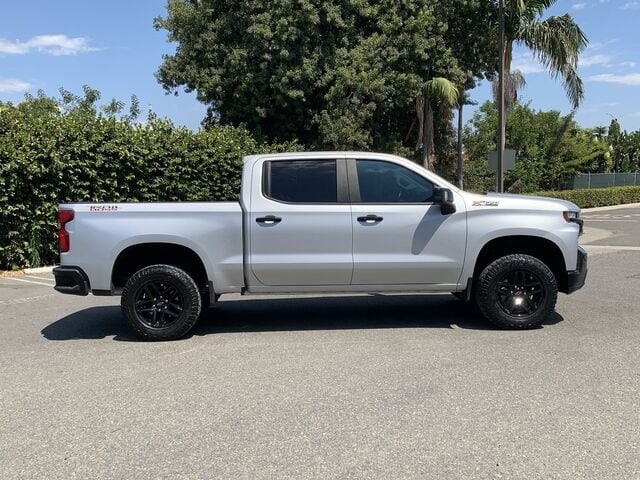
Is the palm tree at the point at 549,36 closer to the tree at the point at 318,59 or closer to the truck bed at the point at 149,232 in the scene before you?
the tree at the point at 318,59

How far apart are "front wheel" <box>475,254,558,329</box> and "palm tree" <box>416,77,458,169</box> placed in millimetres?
13213

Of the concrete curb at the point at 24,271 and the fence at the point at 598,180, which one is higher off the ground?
the fence at the point at 598,180

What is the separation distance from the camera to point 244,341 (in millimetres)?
6422

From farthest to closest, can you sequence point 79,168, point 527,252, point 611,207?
point 611,207
point 79,168
point 527,252

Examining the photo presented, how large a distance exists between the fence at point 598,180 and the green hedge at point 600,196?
4.93ft

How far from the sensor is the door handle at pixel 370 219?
21.0 ft

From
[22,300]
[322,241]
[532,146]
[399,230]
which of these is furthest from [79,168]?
[532,146]

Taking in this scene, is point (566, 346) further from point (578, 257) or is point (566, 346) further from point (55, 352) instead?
point (55, 352)

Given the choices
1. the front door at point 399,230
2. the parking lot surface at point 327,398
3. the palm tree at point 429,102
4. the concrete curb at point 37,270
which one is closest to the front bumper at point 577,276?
the parking lot surface at point 327,398

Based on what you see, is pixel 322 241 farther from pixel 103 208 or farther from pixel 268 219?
pixel 103 208

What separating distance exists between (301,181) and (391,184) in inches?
38.4

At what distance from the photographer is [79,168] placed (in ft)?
40.9

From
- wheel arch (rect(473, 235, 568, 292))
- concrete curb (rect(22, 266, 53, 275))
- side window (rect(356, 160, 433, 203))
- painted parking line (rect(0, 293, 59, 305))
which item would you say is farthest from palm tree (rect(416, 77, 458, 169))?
painted parking line (rect(0, 293, 59, 305))

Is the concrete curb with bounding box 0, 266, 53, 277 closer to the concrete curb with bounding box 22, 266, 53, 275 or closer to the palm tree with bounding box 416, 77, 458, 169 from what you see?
the concrete curb with bounding box 22, 266, 53, 275
